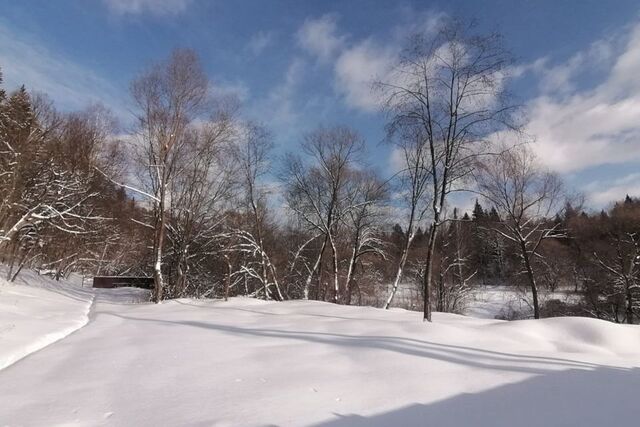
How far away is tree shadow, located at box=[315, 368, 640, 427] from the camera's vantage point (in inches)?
150

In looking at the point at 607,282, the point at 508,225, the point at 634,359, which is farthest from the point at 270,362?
the point at 607,282

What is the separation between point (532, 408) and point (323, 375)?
2277mm

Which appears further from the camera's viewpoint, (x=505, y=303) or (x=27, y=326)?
(x=505, y=303)

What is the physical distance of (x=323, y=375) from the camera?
5.21 metres

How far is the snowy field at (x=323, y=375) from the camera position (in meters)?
3.98

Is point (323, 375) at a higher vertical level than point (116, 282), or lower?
lower

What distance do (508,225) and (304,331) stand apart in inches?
707

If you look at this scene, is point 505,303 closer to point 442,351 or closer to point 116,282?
point 116,282

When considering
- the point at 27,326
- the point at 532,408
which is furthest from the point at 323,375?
the point at 27,326

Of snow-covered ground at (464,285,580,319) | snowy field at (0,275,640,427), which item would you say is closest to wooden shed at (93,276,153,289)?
snowy field at (0,275,640,427)

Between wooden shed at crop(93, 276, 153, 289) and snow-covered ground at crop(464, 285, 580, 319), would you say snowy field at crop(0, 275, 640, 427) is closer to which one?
wooden shed at crop(93, 276, 153, 289)

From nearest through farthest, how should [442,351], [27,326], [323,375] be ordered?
1. [323,375]
2. [442,351]
3. [27,326]

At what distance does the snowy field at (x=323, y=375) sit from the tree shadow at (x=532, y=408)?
0.02 meters

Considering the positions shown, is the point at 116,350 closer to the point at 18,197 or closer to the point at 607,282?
the point at 18,197
